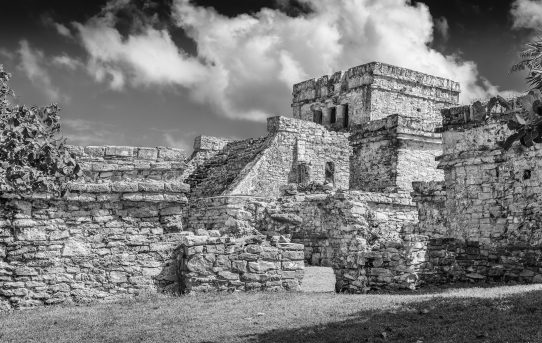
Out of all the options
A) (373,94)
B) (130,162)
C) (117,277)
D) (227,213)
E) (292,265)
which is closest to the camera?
(117,277)

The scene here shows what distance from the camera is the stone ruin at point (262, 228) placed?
443 inches

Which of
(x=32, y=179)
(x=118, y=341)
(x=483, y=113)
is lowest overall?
(x=118, y=341)

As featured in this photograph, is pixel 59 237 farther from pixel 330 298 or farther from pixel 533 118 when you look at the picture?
pixel 533 118

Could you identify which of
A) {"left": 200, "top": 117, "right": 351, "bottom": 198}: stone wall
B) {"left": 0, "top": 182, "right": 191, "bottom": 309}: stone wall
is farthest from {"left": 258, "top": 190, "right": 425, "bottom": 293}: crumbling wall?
{"left": 0, "top": 182, "right": 191, "bottom": 309}: stone wall

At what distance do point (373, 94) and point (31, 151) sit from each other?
23.5m

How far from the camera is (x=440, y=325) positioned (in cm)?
830

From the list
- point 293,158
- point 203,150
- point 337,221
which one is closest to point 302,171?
point 293,158

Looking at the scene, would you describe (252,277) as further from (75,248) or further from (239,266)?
(75,248)

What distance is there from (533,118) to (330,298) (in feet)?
20.8

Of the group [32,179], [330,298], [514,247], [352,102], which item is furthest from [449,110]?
[352,102]

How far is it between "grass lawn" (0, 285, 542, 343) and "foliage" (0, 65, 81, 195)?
2.12m

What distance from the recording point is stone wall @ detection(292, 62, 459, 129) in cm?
3288

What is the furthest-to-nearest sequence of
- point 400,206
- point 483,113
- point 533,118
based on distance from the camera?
1. point 400,206
2. point 483,113
3. point 533,118

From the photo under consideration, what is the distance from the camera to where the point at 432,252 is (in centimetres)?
1242
